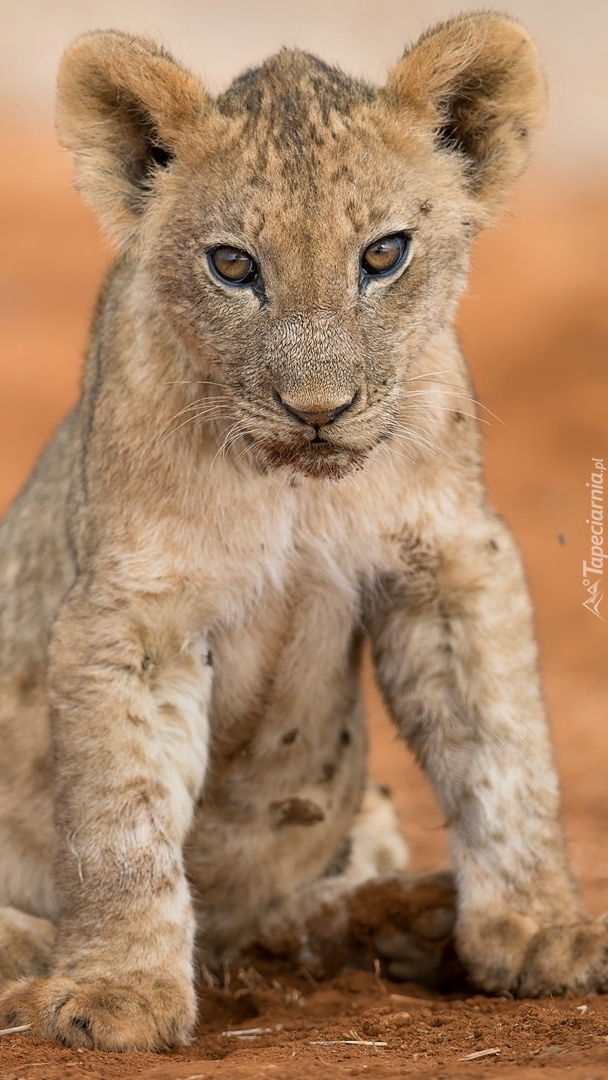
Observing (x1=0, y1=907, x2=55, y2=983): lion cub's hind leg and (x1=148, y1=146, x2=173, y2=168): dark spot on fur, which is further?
(x1=0, y1=907, x2=55, y2=983): lion cub's hind leg

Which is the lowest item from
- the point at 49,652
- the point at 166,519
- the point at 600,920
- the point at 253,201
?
the point at 600,920

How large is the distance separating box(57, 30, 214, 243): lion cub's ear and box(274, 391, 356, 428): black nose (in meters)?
0.91

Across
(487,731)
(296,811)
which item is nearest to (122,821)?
(296,811)

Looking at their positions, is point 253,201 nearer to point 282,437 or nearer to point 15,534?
point 282,437

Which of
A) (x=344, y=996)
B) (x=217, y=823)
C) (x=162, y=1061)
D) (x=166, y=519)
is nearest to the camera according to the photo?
(x=162, y=1061)

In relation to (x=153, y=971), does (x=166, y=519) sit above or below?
above

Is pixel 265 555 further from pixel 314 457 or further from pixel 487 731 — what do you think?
pixel 487 731

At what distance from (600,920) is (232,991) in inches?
47.6

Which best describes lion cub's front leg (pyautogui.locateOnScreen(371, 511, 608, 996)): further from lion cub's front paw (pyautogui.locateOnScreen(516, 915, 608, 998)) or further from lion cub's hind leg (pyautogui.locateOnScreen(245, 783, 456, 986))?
lion cub's hind leg (pyautogui.locateOnScreen(245, 783, 456, 986))

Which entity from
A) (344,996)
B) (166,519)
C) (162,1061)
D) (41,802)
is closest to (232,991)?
(344,996)

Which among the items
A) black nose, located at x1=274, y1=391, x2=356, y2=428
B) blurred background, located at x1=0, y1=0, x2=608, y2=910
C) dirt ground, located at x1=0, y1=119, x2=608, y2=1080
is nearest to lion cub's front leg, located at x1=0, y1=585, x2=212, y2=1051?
dirt ground, located at x1=0, y1=119, x2=608, y2=1080

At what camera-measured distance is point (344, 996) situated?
15.6 ft

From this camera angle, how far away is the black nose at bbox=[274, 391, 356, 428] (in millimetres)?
3842

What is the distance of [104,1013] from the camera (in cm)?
397
